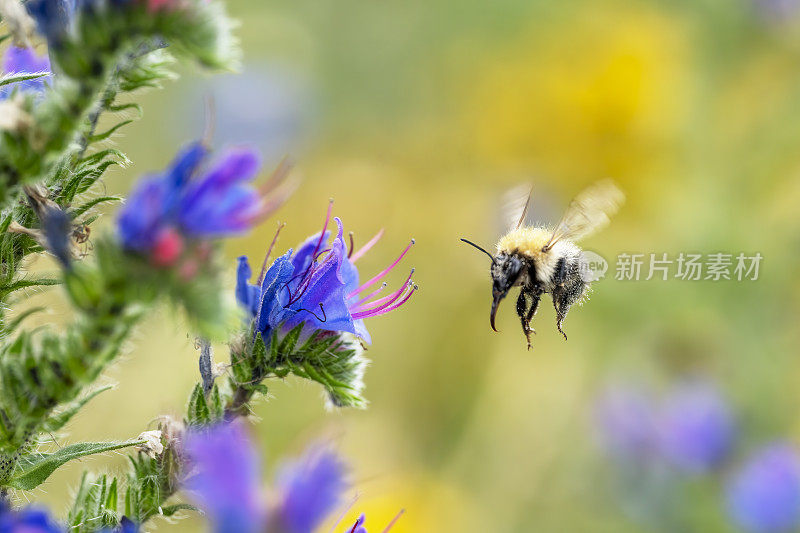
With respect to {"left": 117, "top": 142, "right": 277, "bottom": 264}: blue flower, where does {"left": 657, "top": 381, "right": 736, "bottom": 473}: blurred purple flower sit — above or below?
below

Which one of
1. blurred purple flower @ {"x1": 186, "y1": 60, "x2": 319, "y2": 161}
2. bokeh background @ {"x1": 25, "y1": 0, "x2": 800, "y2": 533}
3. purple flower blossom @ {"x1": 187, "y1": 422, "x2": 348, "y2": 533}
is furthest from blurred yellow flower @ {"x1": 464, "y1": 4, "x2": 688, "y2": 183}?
purple flower blossom @ {"x1": 187, "y1": 422, "x2": 348, "y2": 533}

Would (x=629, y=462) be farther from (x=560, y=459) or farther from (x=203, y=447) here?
(x=203, y=447)

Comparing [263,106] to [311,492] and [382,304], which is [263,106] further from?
[311,492]

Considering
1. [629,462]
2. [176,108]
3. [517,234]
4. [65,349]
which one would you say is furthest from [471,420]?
[65,349]

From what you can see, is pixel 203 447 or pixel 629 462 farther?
pixel 629 462

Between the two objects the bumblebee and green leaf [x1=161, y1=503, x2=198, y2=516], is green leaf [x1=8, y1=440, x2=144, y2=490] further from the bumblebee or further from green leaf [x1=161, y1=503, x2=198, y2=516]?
the bumblebee
